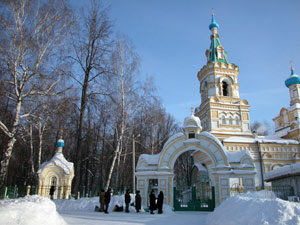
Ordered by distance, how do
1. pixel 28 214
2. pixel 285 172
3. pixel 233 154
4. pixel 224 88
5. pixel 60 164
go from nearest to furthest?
pixel 28 214 → pixel 285 172 → pixel 233 154 → pixel 60 164 → pixel 224 88

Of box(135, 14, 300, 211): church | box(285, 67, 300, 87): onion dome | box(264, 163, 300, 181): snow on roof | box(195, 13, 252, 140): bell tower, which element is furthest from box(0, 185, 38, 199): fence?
box(285, 67, 300, 87): onion dome

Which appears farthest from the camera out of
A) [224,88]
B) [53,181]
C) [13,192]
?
[224,88]

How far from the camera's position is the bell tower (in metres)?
27.1

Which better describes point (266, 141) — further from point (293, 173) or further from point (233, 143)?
point (293, 173)

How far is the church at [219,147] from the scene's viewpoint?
46.3ft

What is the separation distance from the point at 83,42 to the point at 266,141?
20.3 meters

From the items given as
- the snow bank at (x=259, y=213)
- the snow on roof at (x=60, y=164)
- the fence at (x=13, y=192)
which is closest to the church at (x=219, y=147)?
the snow bank at (x=259, y=213)

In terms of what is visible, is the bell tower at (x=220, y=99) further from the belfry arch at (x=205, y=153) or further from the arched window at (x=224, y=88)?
the belfry arch at (x=205, y=153)

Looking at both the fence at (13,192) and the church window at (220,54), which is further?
the church window at (220,54)

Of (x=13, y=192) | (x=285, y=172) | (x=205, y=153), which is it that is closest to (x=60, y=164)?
(x=13, y=192)

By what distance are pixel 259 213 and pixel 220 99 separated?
22.2m

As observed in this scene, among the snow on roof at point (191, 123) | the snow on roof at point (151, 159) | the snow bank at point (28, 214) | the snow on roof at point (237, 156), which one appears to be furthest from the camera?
the snow on roof at point (191, 123)

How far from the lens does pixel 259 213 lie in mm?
6824

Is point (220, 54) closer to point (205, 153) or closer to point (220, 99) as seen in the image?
point (220, 99)
